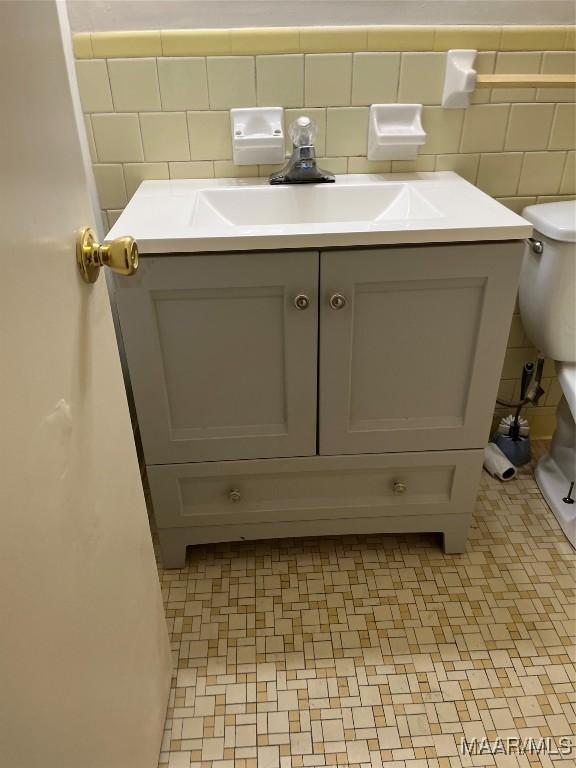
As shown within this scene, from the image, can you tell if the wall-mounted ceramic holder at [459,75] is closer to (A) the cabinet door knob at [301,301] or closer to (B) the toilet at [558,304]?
(B) the toilet at [558,304]

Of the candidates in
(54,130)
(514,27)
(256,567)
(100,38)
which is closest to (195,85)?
(100,38)

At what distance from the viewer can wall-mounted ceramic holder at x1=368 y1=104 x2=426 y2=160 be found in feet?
4.24

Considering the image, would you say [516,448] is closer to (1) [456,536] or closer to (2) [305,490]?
(1) [456,536]

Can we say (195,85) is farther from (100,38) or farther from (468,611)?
(468,611)

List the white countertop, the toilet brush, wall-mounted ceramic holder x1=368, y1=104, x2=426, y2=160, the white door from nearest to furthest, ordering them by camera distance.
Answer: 1. the white door
2. the white countertop
3. wall-mounted ceramic holder x1=368, y1=104, x2=426, y2=160
4. the toilet brush

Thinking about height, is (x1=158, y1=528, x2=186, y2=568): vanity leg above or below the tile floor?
above

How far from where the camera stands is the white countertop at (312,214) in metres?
0.99

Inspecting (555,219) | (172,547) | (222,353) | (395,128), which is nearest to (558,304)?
(555,219)

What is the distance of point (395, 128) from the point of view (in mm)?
1311

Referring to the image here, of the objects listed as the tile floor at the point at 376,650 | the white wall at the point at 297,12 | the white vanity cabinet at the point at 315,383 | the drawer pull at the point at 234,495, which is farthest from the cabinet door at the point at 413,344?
the white wall at the point at 297,12

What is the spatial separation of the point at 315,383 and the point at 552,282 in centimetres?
60

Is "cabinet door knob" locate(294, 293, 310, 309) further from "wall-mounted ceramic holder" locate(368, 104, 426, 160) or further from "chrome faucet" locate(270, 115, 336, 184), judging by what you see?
"wall-mounted ceramic holder" locate(368, 104, 426, 160)
